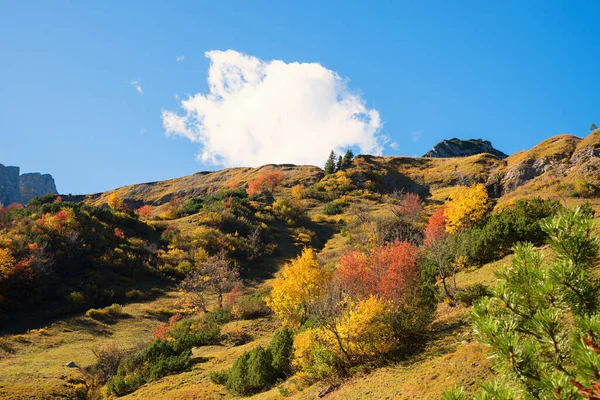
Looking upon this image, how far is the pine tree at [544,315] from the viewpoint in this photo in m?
3.07

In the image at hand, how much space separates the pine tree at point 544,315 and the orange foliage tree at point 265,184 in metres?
98.3

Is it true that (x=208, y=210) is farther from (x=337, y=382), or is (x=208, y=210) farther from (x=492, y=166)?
(x=492, y=166)

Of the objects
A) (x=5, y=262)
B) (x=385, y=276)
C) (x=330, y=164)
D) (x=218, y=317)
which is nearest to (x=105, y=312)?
(x=5, y=262)

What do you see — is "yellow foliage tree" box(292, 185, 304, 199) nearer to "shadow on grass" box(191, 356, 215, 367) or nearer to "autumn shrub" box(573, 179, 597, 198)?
"autumn shrub" box(573, 179, 597, 198)

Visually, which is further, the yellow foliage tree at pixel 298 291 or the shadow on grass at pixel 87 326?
the shadow on grass at pixel 87 326

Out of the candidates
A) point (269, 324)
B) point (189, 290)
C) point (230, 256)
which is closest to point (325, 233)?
point (230, 256)

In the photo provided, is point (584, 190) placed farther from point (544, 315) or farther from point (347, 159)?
point (347, 159)

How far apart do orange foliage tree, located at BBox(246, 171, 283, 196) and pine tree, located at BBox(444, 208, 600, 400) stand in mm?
98283

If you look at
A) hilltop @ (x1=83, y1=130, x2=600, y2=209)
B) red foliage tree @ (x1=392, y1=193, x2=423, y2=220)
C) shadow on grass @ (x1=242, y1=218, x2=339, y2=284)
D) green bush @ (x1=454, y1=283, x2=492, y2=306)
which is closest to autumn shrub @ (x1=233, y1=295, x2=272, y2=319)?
shadow on grass @ (x1=242, y1=218, x2=339, y2=284)

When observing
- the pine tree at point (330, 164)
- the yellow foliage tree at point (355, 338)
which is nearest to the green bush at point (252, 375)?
the yellow foliage tree at point (355, 338)

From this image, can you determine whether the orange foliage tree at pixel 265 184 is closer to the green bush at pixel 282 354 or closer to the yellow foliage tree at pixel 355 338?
the green bush at pixel 282 354

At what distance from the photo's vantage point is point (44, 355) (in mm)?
28250

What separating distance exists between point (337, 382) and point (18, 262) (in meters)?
42.3

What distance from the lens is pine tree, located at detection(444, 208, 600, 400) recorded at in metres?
3.07
